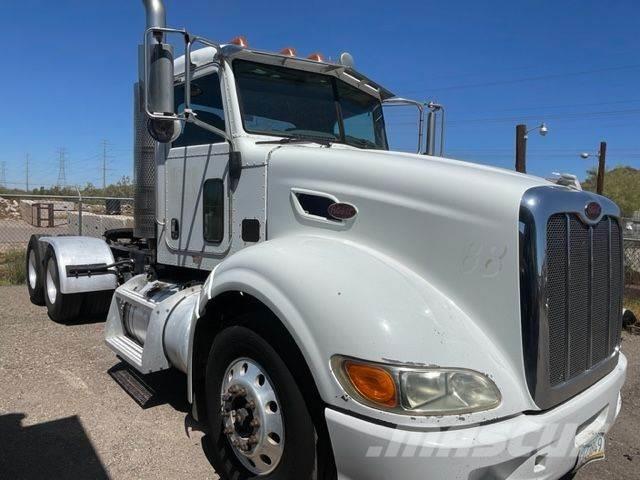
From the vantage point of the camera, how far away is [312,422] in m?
2.46

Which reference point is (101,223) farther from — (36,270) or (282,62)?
(282,62)

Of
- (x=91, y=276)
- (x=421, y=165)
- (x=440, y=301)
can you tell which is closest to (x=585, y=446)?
(x=440, y=301)

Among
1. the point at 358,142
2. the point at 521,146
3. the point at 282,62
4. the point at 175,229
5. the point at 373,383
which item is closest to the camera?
the point at 373,383

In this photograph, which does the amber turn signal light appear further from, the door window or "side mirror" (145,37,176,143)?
the door window

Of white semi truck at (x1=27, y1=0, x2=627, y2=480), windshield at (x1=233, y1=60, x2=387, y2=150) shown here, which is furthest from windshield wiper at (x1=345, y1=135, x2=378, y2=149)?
white semi truck at (x1=27, y1=0, x2=627, y2=480)

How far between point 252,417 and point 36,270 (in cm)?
572

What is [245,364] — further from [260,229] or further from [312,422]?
[260,229]

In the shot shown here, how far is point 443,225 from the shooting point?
2.56 meters

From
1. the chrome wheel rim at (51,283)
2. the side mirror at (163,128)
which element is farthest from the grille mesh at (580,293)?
the chrome wheel rim at (51,283)

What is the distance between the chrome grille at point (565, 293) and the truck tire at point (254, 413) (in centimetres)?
106

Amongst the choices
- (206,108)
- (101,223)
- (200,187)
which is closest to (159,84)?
(206,108)

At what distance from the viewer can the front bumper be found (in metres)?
2.06

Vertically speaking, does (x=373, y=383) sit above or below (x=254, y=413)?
above

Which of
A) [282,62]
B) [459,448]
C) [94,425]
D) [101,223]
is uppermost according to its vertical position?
[282,62]
